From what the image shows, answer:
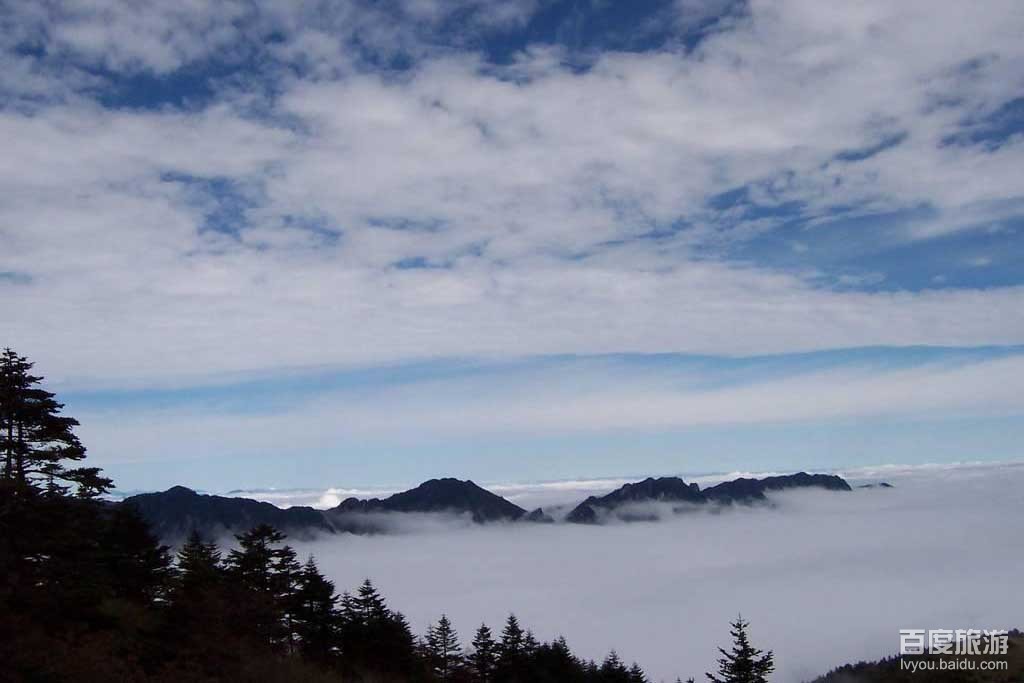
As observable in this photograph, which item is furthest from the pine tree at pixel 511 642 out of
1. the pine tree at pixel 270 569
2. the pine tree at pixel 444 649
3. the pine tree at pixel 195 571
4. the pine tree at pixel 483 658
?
the pine tree at pixel 195 571

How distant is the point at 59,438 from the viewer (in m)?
31.7

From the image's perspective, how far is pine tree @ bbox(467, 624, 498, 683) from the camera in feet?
241

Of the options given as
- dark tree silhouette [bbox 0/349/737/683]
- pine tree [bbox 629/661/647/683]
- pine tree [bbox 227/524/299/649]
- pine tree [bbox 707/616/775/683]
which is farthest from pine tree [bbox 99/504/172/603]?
pine tree [bbox 707/616/775/683]

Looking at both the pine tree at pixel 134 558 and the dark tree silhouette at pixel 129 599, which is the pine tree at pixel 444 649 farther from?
the pine tree at pixel 134 558

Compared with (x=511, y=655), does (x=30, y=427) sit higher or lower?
higher

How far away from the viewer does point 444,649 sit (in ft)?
267

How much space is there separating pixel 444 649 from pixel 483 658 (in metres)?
7.59

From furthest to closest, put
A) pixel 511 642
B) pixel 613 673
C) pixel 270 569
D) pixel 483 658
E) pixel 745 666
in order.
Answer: pixel 613 673, pixel 483 658, pixel 745 666, pixel 511 642, pixel 270 569

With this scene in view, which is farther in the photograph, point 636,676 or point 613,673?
point 636,676

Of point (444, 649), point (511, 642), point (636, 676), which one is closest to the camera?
point (511, 642)

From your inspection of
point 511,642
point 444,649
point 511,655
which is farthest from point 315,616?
point 444,649

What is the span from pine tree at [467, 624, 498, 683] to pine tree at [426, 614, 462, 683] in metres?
2.01

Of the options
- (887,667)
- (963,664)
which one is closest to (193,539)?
(963,664)

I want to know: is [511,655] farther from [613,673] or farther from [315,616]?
[315,616]
